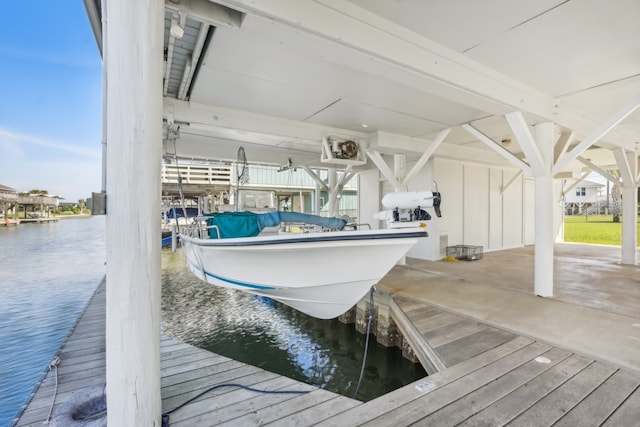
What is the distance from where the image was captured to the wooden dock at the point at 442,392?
174 centimetres

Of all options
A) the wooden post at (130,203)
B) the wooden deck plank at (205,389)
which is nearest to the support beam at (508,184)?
the wooden deck plank at (205,389)

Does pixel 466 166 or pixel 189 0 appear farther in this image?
pixel 466 166

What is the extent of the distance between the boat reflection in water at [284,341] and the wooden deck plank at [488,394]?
4.96 ft

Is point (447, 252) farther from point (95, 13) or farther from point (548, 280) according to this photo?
point (95, 13)

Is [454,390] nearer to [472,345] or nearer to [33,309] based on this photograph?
[472,345]

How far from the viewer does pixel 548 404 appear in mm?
1854

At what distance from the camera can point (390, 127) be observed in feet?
18.1

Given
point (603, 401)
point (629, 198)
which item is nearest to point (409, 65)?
point (603, 401)

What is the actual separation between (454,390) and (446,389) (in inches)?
2.1

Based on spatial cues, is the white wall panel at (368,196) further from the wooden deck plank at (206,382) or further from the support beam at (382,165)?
the wooden deck plank at (206,382)

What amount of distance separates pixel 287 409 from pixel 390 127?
4.98 m

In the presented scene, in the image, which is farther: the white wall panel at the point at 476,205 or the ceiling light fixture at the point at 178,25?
the white wall panel at the point at 476,205

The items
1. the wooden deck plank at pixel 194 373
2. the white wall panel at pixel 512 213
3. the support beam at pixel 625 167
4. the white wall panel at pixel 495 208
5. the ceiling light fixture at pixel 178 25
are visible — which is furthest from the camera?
the white wall panel at pixel 512 213

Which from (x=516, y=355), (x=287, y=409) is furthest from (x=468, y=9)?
(x=287, y=409)
